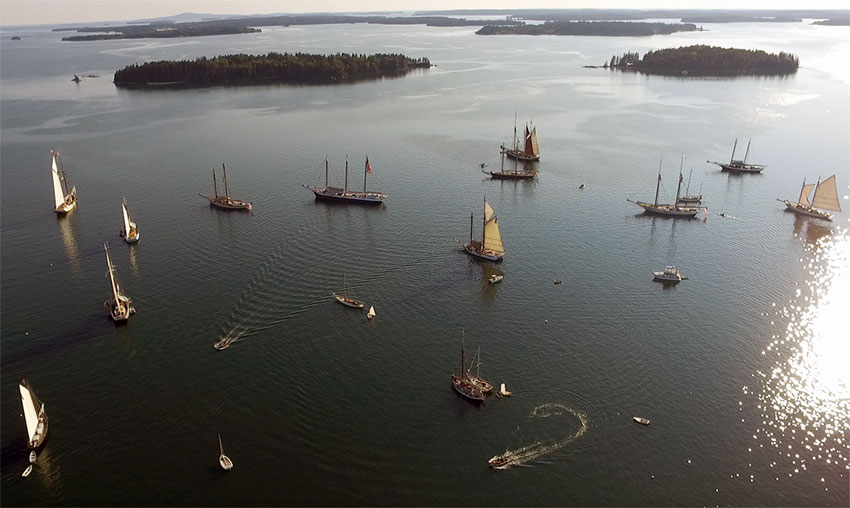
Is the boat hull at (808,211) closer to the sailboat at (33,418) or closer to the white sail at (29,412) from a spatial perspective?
the sailboat at (33,418)

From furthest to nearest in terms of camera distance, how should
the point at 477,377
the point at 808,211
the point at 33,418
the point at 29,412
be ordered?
the point at 808,211 < the point at 477,377 < the point at 33,418 < the point at 29,412

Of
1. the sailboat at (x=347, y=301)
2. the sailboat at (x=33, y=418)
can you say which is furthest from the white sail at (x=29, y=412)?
the sailboat at (x=347, y=301)

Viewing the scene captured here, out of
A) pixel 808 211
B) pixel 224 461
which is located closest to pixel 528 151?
pixel 808 211

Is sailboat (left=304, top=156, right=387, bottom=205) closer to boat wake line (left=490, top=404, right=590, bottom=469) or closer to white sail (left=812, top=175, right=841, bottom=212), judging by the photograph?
boat wake line (left=490, top=404, right=590, bottom=469)

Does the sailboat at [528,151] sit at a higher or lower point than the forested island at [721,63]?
lower

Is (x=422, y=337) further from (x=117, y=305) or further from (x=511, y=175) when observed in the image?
(x=511, y=175)

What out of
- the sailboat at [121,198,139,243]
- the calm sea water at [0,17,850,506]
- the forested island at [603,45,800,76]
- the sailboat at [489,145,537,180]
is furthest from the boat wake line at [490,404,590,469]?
the forested island at [603,45,800,76]

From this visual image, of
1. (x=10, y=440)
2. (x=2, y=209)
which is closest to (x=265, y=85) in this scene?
(x=2, y=209)

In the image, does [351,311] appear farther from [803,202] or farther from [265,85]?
[265,85]
